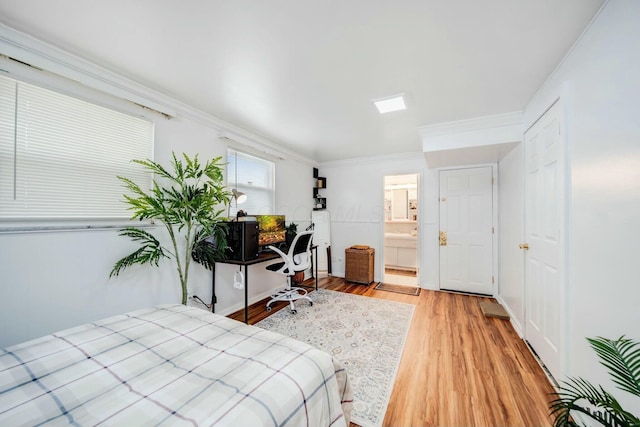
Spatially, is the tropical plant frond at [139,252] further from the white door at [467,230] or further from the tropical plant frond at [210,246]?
the white door at [467,230]

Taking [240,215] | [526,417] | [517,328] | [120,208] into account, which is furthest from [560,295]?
[120,208]

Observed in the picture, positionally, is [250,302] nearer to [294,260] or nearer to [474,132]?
[294,260]

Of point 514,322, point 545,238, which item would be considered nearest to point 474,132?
point 545,238

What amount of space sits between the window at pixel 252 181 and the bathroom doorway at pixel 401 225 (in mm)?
2680

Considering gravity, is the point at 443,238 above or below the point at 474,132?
below

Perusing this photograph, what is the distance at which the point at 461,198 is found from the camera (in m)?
3.80

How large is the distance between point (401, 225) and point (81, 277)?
5.27 meters

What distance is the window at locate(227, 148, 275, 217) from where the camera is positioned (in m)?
3.09

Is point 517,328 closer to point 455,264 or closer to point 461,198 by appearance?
point 455,264

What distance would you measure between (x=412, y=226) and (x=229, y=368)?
5.11m

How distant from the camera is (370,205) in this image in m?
4.55

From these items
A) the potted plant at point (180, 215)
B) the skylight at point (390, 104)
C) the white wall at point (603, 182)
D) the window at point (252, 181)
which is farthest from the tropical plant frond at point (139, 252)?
the white wall at point (603, 182)

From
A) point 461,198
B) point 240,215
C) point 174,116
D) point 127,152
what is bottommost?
point 240,215

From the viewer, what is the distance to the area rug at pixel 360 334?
5.45 ft
